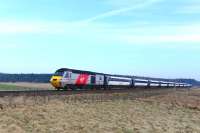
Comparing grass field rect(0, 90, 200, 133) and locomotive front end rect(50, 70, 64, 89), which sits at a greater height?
locomotive front end rect(50, 70, 64, 89)

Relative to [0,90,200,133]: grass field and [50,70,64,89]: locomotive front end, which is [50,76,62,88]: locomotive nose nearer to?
[50,70,64,89]: locomotive front end

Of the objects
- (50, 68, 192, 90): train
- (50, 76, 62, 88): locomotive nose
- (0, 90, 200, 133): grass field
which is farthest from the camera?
(50, 68, 192, 90): train

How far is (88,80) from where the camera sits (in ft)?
209

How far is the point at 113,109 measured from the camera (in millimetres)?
34906

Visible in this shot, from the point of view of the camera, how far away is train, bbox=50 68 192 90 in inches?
2267

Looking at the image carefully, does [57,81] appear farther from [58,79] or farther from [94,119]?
[94,119]

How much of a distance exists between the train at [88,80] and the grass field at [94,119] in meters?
20.2

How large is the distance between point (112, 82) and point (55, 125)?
160ft

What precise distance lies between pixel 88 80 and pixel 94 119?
114 feet

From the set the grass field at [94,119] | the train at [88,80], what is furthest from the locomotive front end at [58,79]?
the grass field at [94,119]

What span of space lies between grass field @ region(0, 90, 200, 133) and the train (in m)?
20.2

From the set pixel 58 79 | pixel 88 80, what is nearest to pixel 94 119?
pixel 58 79

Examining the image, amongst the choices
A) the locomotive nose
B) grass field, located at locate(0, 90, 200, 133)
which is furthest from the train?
grass field, located at locate(0, 90, 200, 133)

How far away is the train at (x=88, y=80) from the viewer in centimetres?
5759
